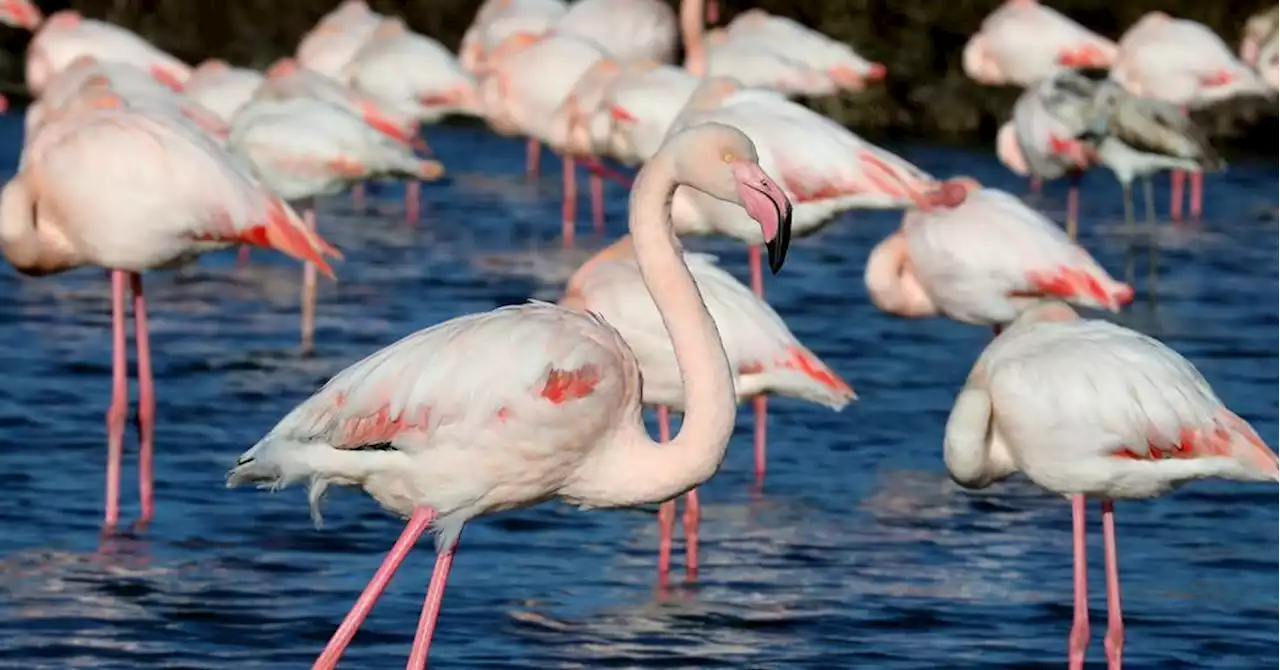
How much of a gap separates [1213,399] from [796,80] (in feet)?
31.8

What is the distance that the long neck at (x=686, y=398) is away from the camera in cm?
592

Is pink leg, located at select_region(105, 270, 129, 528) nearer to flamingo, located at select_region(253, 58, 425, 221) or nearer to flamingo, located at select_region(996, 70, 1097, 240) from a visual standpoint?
flamingo, located at select_region(253, 58, 425, 221)

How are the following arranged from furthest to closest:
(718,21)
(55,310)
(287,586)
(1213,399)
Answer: (718,21) → (55,310) → (287,586) → (1213,399)

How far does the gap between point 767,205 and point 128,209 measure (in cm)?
344

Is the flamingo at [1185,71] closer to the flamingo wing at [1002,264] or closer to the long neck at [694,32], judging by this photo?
the long neck at [694,32]

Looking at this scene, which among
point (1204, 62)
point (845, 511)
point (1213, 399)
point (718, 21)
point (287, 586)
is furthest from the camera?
point (718, 21)

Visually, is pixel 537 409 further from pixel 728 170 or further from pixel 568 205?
pixel 568 205

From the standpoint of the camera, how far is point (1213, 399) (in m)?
7.07

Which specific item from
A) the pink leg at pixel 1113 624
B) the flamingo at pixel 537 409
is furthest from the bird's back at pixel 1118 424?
the flamingo at pixel 537 409

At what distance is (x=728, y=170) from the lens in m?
6.01

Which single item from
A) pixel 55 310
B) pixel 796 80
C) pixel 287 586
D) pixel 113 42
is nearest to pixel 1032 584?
pixel 287 586

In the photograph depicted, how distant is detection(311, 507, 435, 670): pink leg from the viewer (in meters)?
5.95

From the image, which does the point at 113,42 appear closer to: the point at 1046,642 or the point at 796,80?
the point at 796,80

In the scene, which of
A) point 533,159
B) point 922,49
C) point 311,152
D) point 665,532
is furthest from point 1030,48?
point 665,532
